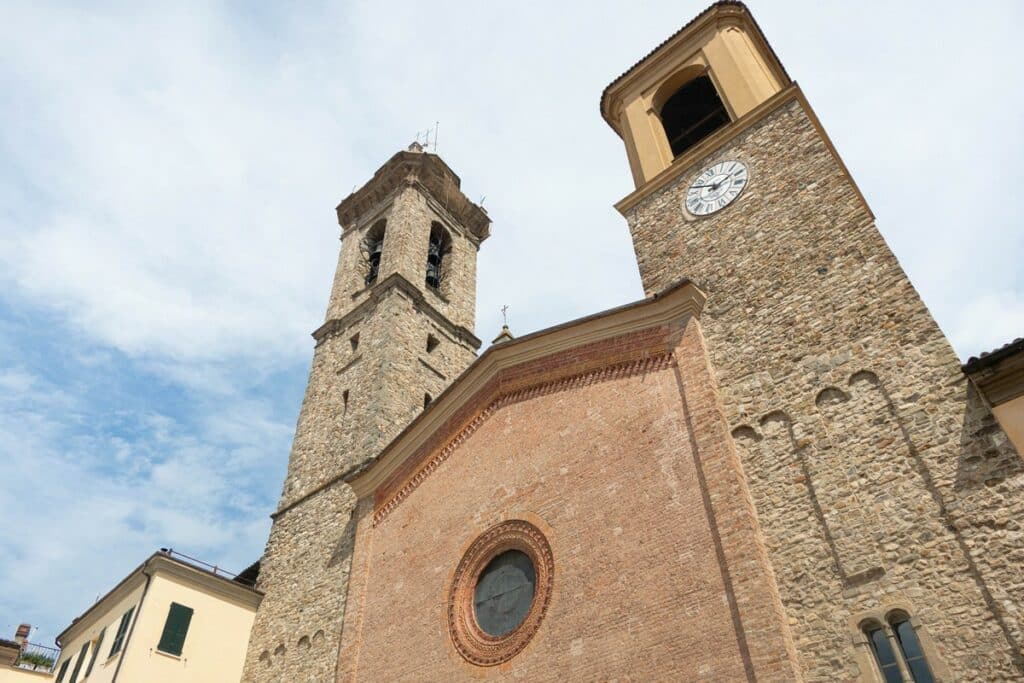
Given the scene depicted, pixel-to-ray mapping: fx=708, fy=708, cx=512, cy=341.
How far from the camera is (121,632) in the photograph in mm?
13523

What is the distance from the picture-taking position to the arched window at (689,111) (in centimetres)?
1452

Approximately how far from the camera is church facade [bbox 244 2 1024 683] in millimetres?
6996

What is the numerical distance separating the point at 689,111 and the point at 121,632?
50.8ft

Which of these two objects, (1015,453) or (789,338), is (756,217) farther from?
(1015,453)

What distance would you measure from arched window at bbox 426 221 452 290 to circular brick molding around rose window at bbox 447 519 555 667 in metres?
11.5

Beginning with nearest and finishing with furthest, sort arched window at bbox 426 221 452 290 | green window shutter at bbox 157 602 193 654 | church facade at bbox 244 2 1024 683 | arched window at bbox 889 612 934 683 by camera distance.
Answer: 1. arched window at bbox 889 612 934 683
2. church facade at bbox 244 2 1024 683
3. green window shutter at bbox 157 602 193 654
4. arched window at bbox 426 221 452 290

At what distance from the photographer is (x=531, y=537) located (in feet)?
33.4

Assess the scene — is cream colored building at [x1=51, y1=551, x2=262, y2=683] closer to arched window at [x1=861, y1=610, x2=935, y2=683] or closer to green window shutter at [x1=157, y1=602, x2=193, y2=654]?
A: green window shutter at [x1=157, y1=602, x2=193, y2=654]

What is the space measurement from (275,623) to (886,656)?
11.3 metres

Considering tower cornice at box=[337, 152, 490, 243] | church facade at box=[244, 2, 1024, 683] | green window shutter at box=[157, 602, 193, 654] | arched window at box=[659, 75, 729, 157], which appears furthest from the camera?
tower cornice at box=[337, 152, 490, 243]

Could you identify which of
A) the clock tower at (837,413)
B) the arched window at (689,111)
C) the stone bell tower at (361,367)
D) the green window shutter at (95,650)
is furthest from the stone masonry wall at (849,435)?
the green window shutter at (95,650)

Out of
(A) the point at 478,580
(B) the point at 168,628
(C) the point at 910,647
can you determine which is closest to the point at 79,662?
(B) the point at 168,628

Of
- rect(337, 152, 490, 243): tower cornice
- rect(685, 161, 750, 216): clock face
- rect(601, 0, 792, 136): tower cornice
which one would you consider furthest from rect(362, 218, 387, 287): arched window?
rect(685, 161, 750, 216): clock face

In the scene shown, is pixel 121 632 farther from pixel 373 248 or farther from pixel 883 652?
pixel 883 652
